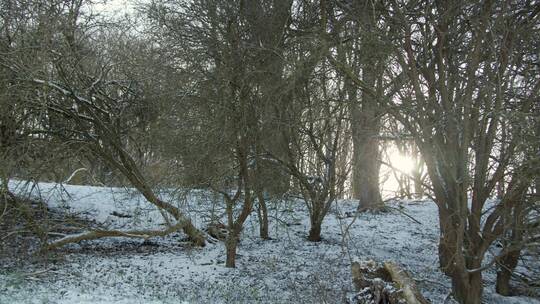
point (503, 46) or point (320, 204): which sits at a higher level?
point (503, 46)

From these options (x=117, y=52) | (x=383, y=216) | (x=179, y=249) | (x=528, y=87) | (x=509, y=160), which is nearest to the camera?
(x=509, y=160)

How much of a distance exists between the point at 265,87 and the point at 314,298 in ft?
11.6

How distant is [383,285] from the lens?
229 inches

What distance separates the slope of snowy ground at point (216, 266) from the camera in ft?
22.7

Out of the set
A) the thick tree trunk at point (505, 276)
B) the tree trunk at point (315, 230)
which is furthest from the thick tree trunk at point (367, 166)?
the thick tree trunk at point (505, 276)

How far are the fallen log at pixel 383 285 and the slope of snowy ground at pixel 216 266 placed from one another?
1.00 ft

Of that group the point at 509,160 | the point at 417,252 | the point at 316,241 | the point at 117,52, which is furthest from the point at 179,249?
the point at 509,160

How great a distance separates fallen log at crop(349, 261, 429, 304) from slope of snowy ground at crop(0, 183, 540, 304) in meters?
0.30

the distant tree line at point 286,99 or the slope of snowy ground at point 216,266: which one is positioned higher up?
the distant tree line at point 286,99

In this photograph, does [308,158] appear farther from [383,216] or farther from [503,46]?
[503,46]

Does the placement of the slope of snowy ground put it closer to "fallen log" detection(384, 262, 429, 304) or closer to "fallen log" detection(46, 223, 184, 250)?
"fallen log" detection(46, 223, 184, 250)

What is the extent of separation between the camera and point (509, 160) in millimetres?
6398

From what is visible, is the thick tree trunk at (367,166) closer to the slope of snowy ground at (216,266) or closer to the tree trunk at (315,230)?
the slope of snowy ground at (216,266)

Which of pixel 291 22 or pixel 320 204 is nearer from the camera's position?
pixel 291 22
